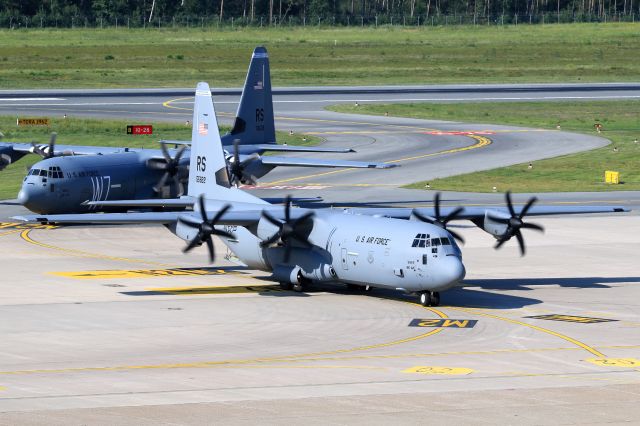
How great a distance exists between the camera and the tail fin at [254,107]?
69.6 meters

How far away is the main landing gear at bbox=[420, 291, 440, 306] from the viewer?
Result: 4319 centimetres

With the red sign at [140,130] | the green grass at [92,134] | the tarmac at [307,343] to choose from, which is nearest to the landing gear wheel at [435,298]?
the tarmac at [307,343]

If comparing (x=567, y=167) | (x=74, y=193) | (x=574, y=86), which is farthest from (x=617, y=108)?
(x=74, y=193)

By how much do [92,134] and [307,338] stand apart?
67.1 metres

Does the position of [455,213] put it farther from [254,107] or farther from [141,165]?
[254,107]

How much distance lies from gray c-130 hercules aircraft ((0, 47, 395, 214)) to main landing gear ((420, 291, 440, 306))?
19902mm

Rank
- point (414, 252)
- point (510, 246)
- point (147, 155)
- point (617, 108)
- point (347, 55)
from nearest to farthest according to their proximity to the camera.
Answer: point (414, 252) → point (510, 246) → point (147, 155) → point (617, 108) → point (347, 55)

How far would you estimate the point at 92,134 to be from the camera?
102 metres

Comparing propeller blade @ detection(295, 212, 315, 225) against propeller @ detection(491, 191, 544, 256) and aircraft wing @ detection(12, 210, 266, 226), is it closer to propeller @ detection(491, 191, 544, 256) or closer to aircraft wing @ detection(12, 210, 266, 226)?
aircraft wing @ detection(12, 210, 266, 226)

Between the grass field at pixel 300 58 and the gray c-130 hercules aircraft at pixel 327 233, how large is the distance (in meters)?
96.9

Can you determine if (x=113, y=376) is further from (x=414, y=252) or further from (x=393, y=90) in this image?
(x=393, y=90)

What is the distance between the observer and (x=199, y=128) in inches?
2026

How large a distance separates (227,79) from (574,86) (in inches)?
1639

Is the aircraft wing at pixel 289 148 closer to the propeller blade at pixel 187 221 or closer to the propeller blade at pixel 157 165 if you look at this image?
the propeller blade at pixel 157 165
